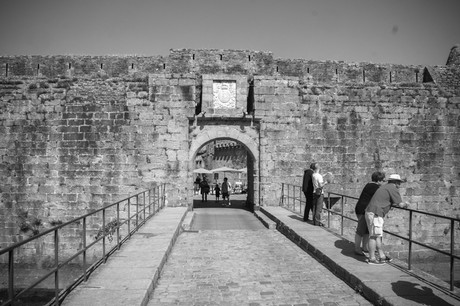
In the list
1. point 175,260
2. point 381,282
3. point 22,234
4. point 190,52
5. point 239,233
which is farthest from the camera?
point 190,52

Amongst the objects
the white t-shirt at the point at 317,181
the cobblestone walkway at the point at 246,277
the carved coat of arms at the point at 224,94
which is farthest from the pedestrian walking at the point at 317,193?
the carved coat of arms at the point at 224,94

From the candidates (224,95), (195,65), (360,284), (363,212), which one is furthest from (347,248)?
(195,65)

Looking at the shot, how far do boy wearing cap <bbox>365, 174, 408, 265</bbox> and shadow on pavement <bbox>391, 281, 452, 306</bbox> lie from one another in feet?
2.89

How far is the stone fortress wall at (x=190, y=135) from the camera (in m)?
12.2

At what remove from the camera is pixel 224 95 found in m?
12.6

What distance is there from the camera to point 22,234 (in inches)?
473

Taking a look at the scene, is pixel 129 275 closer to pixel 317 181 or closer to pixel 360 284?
pixel 360 284

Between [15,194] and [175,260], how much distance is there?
8364 millimetres

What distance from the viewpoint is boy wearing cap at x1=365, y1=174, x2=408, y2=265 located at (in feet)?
17.0

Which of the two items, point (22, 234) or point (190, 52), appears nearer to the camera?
point (22, 234)

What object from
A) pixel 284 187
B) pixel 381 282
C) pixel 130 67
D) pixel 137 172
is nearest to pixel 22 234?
pixel 137 172

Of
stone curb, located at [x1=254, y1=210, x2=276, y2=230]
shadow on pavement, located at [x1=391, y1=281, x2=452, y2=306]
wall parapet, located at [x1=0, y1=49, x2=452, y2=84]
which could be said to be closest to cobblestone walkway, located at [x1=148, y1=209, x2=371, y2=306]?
shadow on pavement, located at [x1=391, y1=281, x2=452, y2=306]

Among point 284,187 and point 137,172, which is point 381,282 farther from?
point 137,172

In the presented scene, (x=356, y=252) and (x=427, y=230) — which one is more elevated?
(x=356, y=252)
